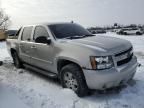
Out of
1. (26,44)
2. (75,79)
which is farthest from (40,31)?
(75,79)

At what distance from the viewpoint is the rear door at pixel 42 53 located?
5.19 metres

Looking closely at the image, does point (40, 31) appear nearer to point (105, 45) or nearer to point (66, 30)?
point (66, 30)

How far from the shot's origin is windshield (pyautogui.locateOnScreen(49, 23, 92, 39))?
17.4ft

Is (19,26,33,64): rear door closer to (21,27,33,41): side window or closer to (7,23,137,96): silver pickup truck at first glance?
(21,27,33,41): side window

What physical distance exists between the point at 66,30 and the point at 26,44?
1537 mm

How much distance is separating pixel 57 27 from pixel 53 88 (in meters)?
1.69

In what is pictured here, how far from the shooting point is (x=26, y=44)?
6.33m

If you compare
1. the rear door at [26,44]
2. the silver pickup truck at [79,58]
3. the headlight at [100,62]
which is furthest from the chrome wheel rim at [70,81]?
the rear door at [26,44]

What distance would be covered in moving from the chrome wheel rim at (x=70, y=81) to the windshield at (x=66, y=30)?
1.09 meters

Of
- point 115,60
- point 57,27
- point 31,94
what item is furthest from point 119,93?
point 57,27

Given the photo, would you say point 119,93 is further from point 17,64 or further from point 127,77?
point 17,64

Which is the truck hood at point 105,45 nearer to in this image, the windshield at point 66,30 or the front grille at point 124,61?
the front grille at point 124,61

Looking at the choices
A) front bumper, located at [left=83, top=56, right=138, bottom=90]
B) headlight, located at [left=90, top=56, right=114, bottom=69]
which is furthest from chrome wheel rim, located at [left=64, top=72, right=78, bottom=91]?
headlight, located at [left=90, top=56, right=114, bottom=69]

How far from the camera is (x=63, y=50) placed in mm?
4684
